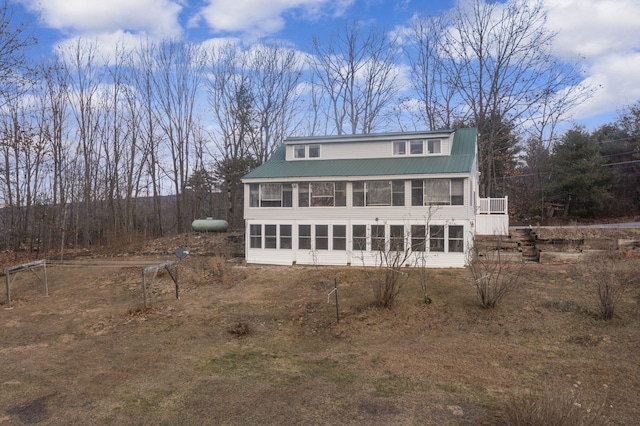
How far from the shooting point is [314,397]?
244 inches

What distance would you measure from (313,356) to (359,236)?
33.1ft

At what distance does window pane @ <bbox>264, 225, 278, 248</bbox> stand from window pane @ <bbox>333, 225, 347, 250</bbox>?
2.94m

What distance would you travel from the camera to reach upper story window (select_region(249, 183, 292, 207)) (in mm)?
19188

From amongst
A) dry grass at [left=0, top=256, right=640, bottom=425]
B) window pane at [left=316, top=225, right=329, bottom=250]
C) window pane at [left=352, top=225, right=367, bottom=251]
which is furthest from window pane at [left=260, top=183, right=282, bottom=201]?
dry grass at [left=0, top=256, right=640, bottom=425]

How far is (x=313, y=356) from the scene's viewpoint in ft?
27.4

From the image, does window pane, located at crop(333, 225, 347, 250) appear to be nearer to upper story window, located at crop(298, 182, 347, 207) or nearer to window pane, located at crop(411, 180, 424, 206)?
upper story window, located at crop(298, 182, 347, 207)

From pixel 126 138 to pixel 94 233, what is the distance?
8.12 m

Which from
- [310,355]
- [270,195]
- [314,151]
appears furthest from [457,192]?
[310,355]

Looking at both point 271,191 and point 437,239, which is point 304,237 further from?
point 437,239

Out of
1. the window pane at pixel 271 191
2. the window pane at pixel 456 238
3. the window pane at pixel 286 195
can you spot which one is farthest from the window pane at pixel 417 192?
the window pane at pixel 271 191

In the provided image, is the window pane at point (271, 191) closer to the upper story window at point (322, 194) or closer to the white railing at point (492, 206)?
the upper story window at point (322, 194)

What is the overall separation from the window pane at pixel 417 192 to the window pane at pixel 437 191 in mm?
196

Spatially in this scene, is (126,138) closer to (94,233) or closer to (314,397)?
(94,233)

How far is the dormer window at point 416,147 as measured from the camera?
62.5 ft
